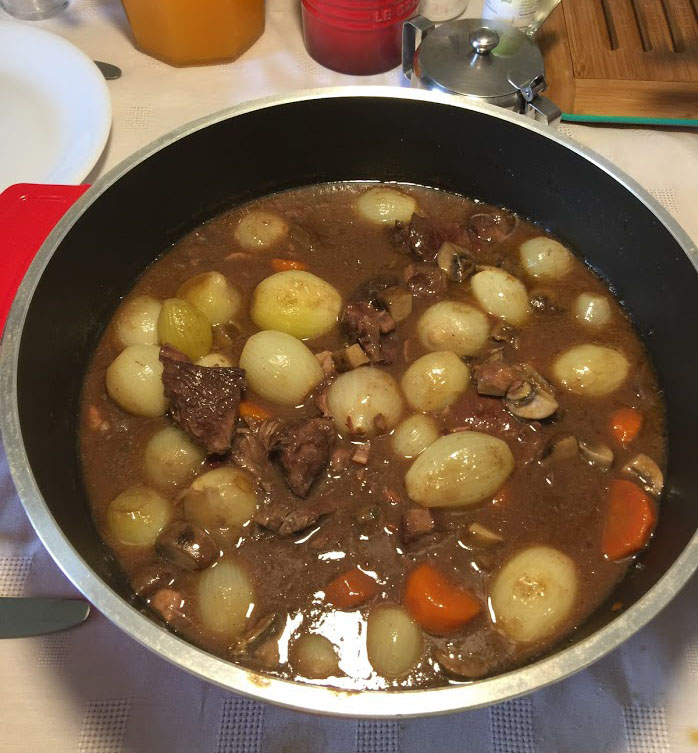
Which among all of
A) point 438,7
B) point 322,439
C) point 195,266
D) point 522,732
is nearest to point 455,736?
point 522,732

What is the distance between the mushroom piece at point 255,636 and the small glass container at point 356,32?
1.53m

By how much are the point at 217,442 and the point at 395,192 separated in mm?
768

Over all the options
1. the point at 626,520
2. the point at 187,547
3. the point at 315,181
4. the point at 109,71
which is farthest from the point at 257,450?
the point at 109,71

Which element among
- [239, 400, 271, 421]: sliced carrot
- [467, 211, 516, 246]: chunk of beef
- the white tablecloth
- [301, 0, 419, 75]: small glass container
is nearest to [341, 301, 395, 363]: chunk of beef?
[239, 400, 271, 421]: sliced carrot

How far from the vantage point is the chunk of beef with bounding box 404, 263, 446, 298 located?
1.35 m

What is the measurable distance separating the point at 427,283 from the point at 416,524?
0.55 meters

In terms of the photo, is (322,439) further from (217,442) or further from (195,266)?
(195,266)

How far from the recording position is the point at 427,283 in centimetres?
135

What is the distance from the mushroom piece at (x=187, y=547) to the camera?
1.01 m

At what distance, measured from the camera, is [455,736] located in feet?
3.22

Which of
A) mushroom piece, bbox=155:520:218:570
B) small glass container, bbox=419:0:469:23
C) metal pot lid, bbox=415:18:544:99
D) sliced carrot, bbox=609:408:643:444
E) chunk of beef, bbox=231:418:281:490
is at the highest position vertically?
small glass container, bbox=419:0:469:23

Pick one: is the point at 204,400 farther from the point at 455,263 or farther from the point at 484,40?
the point at 484,40

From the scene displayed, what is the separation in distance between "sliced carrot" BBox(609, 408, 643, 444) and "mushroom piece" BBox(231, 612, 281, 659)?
70cm

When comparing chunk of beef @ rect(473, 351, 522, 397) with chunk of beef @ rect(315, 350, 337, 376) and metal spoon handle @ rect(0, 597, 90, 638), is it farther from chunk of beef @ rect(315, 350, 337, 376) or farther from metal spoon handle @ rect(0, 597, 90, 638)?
metal spoon handle @ rect(0, 597, 90, 638)
